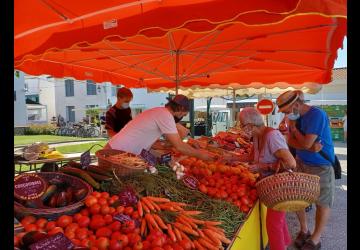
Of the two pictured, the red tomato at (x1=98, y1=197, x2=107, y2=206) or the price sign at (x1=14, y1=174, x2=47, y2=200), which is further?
the red tomato at (x1=98, y1=197, x2=107, y2=206)

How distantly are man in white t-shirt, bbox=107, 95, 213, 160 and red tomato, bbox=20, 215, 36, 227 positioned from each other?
1549 millimetres

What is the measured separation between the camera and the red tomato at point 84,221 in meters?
2.07

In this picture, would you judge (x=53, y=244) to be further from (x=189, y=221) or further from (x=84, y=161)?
(x=84, y=161)

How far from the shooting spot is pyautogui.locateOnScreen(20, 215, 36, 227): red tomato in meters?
1.91

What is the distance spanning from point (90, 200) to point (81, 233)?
0.30 m

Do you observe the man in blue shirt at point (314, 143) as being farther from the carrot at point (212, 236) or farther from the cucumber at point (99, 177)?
the cucumber at point (99, 177)

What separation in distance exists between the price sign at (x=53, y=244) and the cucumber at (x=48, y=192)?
681 mm

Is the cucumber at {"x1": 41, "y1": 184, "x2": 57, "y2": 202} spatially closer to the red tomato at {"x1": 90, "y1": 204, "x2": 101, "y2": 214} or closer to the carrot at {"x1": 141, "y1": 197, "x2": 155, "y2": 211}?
the red tomato at {"x1": 90, "y1": 204, "x2": 101, "y2": 214}

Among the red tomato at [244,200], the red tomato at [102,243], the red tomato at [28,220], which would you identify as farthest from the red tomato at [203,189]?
the red tomato at [28,220]

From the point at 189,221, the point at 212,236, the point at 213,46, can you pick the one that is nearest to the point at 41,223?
the point at 189,221

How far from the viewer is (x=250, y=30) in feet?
12.7

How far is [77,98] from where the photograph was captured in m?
35.3

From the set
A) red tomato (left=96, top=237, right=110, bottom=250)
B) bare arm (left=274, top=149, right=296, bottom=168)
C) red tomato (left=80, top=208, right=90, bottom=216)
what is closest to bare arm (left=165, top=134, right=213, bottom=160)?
bare arm (left=274, top=149, right=296, bottom=168)
